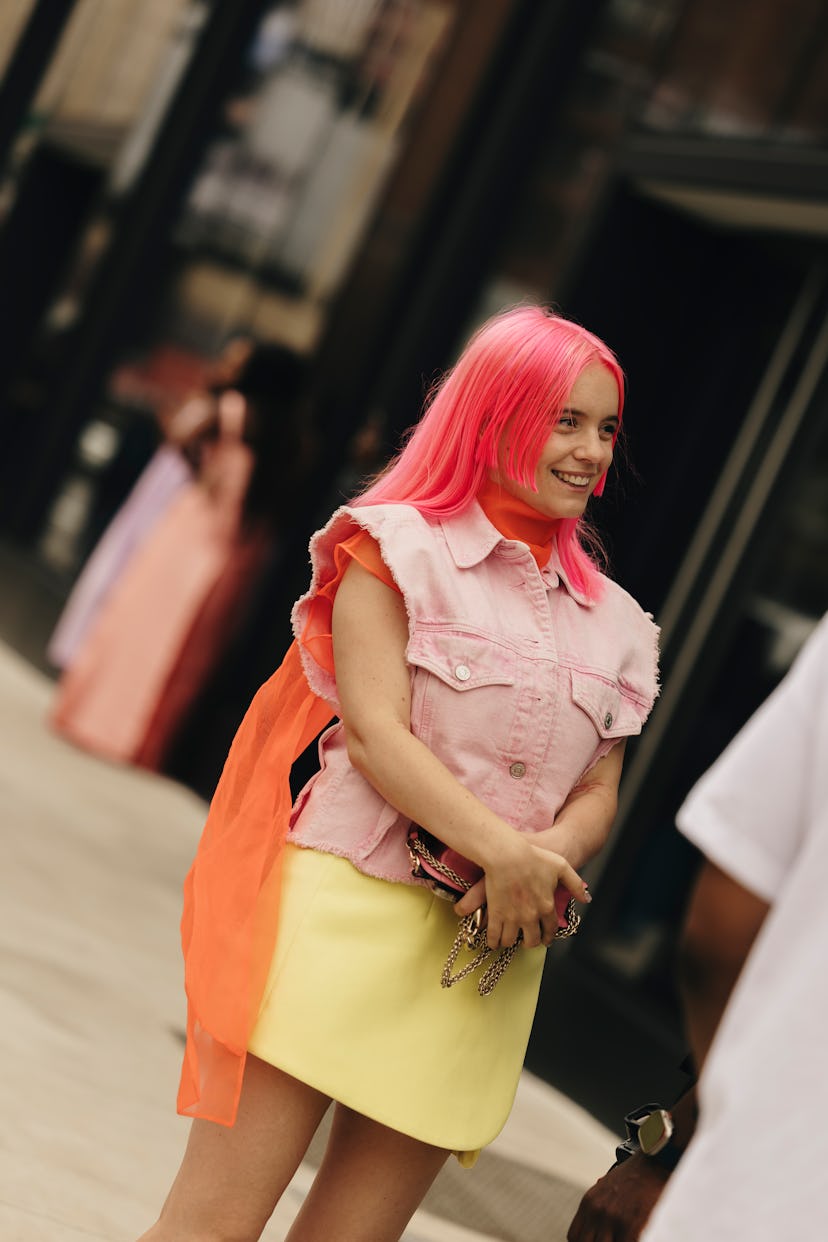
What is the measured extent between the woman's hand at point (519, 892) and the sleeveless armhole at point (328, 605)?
15.2 inches

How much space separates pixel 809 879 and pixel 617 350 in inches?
201

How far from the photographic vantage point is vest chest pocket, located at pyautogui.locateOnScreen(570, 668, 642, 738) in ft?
7.51

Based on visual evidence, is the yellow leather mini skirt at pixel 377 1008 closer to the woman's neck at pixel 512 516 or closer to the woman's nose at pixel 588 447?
the woman's neck at pixel 512 516

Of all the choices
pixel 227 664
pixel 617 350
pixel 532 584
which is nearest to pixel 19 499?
pixel 227 664

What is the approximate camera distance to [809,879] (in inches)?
54.6

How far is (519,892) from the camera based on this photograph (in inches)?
84.0

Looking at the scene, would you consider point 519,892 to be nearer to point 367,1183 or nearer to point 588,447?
point 367,1183

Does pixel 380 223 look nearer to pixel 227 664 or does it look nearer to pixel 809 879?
pixel 227 664

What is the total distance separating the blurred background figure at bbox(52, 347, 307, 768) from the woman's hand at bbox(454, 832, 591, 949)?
210 inches

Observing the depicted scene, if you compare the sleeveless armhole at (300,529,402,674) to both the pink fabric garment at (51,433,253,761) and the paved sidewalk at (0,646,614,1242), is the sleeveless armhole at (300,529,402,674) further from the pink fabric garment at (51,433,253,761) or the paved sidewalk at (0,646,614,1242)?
the pink fabric garment at (51,433,253,761)

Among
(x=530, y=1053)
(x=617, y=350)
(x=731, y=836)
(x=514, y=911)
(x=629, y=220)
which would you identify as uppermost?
(x=629, y=220)

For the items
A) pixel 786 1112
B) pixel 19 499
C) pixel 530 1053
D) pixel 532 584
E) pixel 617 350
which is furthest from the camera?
pixel 19 499

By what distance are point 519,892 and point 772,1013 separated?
2.52ft

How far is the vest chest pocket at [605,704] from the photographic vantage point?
2289mm
